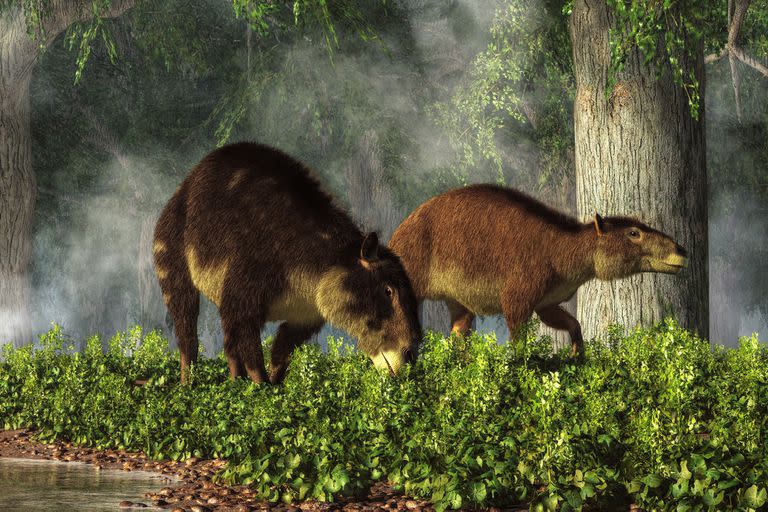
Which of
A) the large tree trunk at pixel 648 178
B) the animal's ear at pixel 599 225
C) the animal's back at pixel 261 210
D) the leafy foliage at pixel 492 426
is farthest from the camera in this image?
the large tree trunk at pixel 648 178

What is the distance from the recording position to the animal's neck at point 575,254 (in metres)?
9.77

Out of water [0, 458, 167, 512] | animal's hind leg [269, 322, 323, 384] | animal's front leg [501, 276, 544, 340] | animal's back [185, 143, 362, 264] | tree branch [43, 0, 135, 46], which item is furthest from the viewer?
tree branch [43, 0, 135, 46]

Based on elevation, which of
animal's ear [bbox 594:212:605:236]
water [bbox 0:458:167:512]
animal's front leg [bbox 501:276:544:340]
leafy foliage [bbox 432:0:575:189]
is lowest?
water [bbox 0:458:167:512]

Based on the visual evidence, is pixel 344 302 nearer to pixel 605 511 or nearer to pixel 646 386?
pixel 646 386

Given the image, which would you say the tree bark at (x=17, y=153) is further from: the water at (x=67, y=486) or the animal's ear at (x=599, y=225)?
the animal's ear at (x=599, y=225)

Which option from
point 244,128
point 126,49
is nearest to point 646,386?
point 244,128

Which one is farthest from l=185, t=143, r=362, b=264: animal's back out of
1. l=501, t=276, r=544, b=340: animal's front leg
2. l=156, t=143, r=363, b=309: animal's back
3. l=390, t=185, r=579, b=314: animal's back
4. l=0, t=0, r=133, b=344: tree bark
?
l=0, t=0, r=133, b=344: tree bark

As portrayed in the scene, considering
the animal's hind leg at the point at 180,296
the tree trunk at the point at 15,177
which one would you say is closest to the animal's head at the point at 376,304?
the animal's hind leg at the point at 180,296

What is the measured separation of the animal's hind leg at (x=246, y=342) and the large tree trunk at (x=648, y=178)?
3.91m

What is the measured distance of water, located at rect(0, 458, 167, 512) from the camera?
281 inches

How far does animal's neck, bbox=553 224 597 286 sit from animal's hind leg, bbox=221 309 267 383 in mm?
2766

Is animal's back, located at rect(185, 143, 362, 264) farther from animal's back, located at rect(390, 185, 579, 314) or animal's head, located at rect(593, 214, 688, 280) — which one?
animal's head, located at rect(593, 214, 688, 280)

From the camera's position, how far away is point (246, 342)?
915 cm

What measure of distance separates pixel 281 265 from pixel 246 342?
28.1 inches
